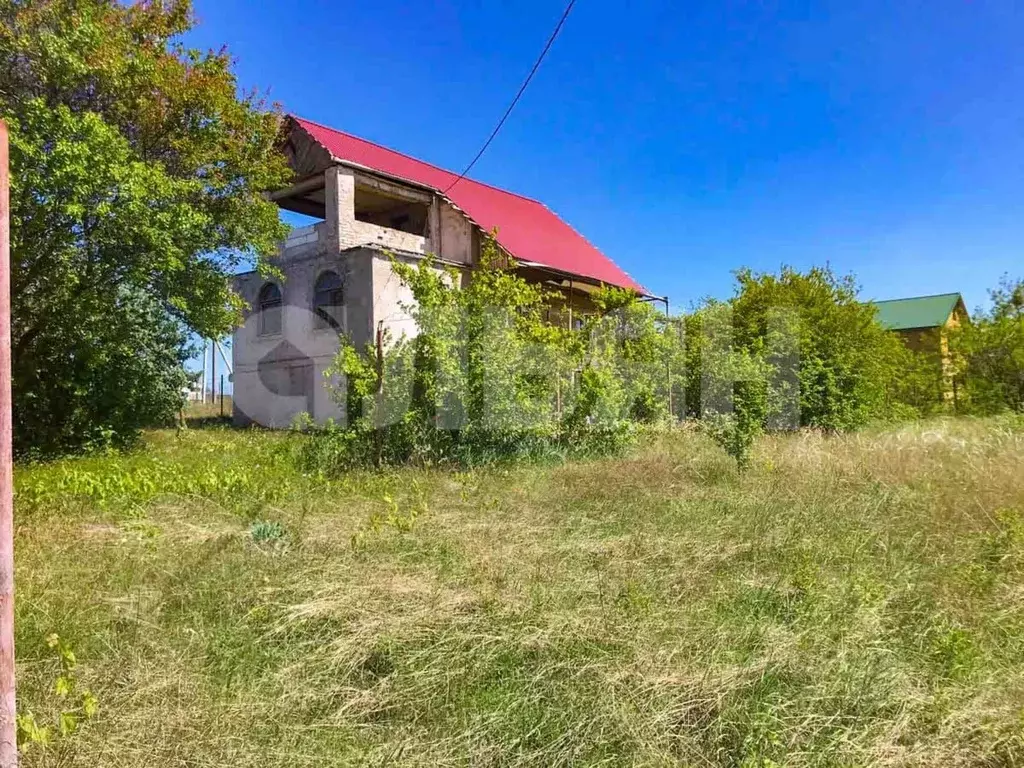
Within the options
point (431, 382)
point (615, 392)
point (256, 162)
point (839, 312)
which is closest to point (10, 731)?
point (431, 382)

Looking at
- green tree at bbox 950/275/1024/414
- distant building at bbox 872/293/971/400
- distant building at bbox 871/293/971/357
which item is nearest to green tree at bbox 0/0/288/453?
green tree at bbox 950/275/1024/414

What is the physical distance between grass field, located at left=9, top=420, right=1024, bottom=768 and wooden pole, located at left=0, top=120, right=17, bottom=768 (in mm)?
570

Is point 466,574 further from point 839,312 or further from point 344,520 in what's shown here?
point 839,312

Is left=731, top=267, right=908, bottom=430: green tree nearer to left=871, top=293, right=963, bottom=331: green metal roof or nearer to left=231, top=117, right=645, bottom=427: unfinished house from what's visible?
left=231, top=117, right=645, bottom=427: unfinished house

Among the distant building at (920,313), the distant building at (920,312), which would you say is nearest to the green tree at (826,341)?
the distant building at (920,313)

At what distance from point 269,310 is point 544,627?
1388cm

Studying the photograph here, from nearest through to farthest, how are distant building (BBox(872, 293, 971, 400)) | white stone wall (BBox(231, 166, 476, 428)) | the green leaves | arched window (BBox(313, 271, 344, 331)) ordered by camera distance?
the green leaves
white stone wall (BBox(231, 166, 476, 428))
arched window (BBox(313, 271, 344, 331))
distant building (BBox(872, 293, 971, 400))

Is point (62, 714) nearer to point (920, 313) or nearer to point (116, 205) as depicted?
point (116, 205)

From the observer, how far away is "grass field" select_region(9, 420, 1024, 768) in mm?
2230

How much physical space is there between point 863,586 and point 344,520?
3529 mm

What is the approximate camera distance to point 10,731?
1659 millimetres

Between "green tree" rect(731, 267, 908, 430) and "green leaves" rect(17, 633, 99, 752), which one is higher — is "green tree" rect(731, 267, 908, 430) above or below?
above

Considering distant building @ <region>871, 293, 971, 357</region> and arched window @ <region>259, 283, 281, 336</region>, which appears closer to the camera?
arched window @ <region>259, 283, 281, 336</region>

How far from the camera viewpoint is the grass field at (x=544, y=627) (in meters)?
2.23
